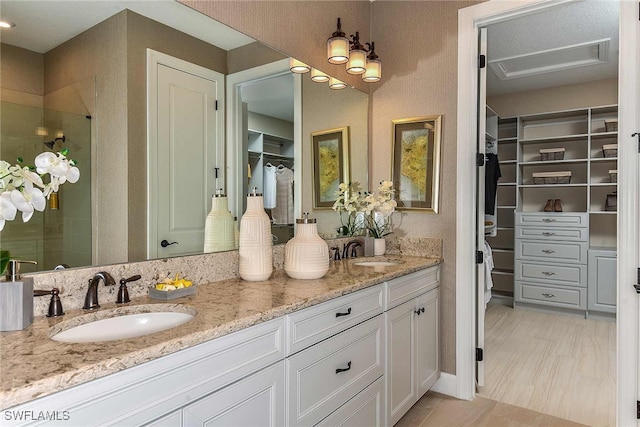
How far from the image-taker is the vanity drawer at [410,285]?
1.97 m

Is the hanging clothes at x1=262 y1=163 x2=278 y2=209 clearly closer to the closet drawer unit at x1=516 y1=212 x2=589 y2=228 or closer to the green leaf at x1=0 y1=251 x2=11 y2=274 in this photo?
the green leaf at x1=0 y1=251 x2=11 y2=274

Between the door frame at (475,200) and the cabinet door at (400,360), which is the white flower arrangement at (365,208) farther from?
the cabinet door at (400,360)

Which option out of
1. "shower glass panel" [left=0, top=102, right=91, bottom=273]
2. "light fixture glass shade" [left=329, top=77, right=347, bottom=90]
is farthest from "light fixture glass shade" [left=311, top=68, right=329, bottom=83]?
"shower glass panel" [left=0, top=102, right=91, bottom=273]

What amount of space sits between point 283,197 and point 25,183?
1303mm

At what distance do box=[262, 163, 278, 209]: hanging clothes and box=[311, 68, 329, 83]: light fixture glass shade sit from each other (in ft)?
2.34

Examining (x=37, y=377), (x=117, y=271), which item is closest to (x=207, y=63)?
(x=117, y=271)

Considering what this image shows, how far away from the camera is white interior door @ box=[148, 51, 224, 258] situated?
1.55 metres

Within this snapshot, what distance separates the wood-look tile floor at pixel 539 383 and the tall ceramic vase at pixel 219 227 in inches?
55.9

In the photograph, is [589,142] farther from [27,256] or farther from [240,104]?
[27,256]

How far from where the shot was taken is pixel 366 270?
2076 millimetres

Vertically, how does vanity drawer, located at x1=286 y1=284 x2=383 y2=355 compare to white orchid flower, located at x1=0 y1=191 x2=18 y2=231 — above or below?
below

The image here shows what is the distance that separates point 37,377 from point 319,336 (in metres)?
0.92

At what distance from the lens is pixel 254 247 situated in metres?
1.72

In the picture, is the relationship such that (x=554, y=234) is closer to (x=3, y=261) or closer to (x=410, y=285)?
(x=410, y=285)
